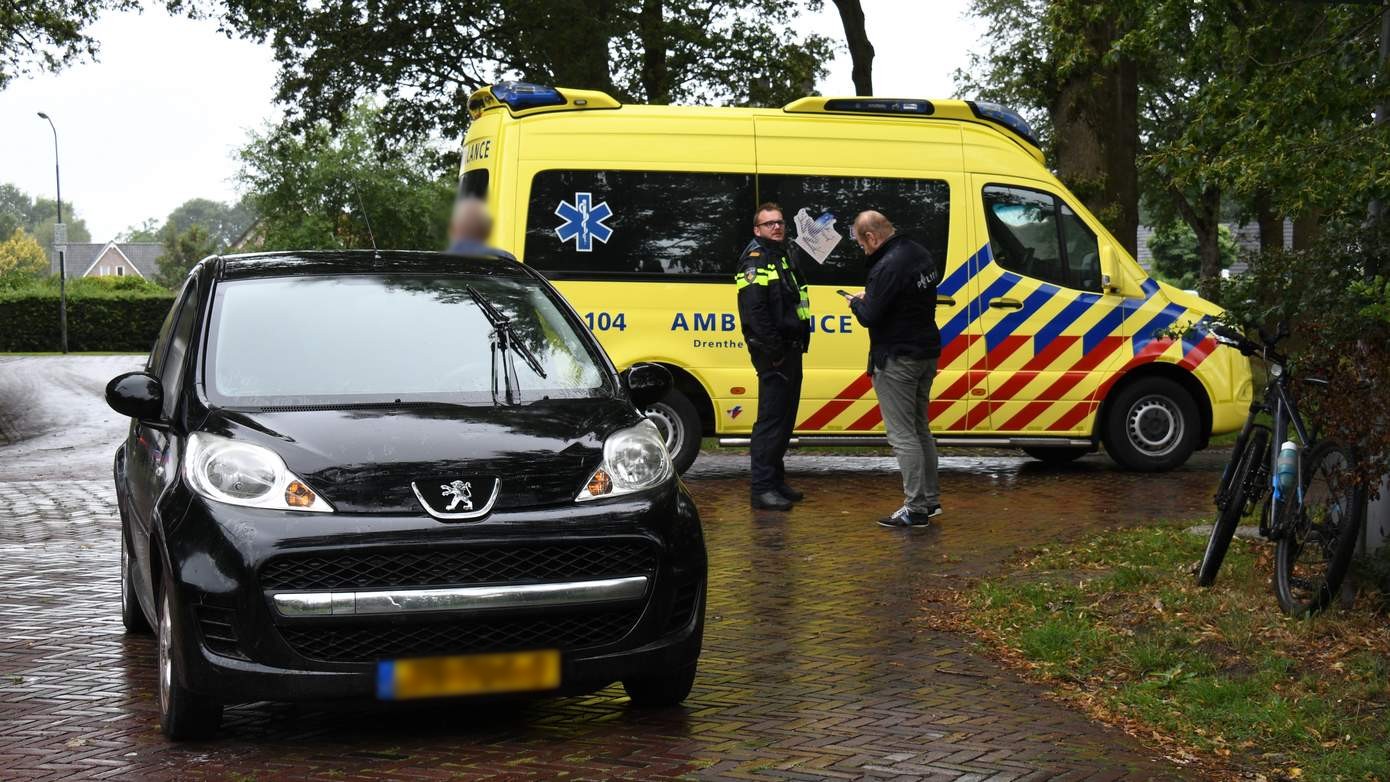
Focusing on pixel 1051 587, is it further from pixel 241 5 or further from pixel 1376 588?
pixel 241 5

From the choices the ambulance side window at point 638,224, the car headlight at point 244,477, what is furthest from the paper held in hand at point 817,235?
the car headlight at point 244,477

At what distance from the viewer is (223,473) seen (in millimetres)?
5145

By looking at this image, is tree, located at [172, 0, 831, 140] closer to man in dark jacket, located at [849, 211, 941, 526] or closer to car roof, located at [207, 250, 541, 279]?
man in dark jacket, located at [849, 211, 941, 526]

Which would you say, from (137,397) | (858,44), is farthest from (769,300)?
(858,44)

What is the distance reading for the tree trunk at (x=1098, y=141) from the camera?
17.3 metres

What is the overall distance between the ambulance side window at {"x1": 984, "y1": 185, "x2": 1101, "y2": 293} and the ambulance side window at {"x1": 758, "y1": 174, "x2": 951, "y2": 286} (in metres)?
0.40

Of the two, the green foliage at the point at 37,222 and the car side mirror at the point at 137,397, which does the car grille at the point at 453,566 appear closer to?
the car side mirror at the point at 137,397

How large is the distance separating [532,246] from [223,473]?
23.0 feet

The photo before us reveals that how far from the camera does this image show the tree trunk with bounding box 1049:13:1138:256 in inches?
682

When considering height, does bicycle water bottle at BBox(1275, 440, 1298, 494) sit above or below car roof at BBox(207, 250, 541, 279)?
below

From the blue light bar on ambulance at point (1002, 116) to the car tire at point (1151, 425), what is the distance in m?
2.07

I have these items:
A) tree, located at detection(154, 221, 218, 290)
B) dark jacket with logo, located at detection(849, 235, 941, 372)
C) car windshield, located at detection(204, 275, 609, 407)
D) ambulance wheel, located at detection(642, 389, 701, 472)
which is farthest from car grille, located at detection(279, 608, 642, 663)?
tree, located at detection(154, 221, 218, 290)

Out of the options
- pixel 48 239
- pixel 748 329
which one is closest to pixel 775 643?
pixel 748 329

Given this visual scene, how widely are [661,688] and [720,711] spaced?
8.8 inches
